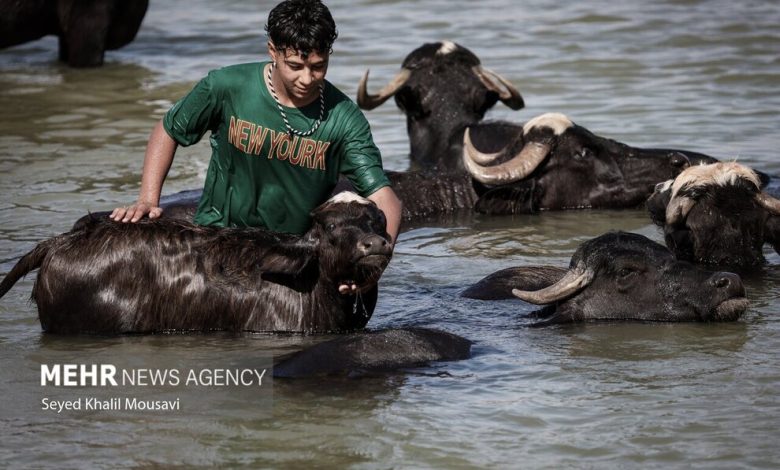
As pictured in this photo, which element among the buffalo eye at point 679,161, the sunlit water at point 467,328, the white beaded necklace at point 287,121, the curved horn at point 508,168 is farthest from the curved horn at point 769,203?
the white beaded necklace at point 287,121

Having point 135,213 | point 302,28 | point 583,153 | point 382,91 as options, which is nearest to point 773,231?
point 583,153

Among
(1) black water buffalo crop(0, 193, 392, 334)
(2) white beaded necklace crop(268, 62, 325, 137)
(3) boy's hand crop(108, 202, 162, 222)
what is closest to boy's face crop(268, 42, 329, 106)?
(2) white beaded necklace crop(268, 62, 325, 137)

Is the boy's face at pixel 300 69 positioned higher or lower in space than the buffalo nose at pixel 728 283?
higher

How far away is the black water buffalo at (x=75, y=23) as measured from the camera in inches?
682

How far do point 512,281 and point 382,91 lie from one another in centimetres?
478

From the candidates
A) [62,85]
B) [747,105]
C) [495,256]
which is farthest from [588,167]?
[62,85]

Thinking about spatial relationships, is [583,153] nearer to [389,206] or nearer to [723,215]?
[723,215]

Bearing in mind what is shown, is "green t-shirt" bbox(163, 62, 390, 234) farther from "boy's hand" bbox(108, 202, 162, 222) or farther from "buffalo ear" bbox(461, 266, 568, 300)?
"buffalo ear" bbox(461, 266, 568, 300)

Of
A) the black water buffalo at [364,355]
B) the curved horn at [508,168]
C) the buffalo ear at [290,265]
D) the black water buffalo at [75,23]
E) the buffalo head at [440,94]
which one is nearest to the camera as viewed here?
the black water buffalo at [364,355]

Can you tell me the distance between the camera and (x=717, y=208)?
9.44 meters

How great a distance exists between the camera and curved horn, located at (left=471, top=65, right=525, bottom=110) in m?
13.3

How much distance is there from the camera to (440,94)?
1329 cm

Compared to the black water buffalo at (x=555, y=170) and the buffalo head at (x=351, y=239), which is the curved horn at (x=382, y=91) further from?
the buffalo head at (x=351, y=239)

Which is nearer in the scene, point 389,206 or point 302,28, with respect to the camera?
point 302,28
